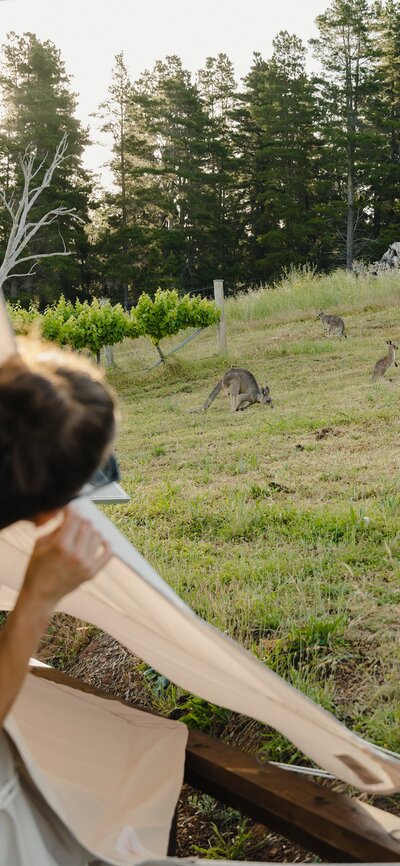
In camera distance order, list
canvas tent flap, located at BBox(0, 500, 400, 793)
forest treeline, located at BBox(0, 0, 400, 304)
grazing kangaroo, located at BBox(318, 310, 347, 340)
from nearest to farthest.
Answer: canvas tent flap, located at BBox(0, 500, 400, 793) < grazing kangaroo, located at BBox(318, 310, 347, 340) < forest treeline, located at BBox(0, 0, 400, 304)

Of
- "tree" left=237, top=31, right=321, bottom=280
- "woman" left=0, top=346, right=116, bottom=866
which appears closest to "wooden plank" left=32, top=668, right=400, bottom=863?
"woman" left=0, top=346, right=116, bottom=866

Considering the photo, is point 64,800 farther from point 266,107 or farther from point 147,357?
point 266,107

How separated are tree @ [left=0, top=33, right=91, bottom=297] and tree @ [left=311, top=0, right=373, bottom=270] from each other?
7849 millimetres

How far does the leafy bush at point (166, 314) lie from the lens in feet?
37.3

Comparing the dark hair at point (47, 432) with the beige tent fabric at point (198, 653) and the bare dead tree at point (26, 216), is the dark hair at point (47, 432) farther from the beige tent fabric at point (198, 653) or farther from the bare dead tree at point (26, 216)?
the bare dead tree at point (26, 216)

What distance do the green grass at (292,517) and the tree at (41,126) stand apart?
15.2m

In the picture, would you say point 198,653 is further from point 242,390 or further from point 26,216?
point 26,216

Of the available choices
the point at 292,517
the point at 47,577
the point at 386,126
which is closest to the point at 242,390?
the point at 292,517

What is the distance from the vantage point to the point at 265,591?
3420 mm

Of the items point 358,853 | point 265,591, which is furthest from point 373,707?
point 358,853

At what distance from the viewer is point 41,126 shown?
2497 cm

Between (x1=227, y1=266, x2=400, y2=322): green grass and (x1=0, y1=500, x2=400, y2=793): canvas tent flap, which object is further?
(x1=227, y1=266, x2=400, y2=322): green grass

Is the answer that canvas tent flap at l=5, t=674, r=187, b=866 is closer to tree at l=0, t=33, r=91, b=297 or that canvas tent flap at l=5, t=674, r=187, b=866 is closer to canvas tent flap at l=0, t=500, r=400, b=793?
canvas tent flap at l=0, t=500, r=400, b=793

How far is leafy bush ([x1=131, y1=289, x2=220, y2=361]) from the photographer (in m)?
11.4
